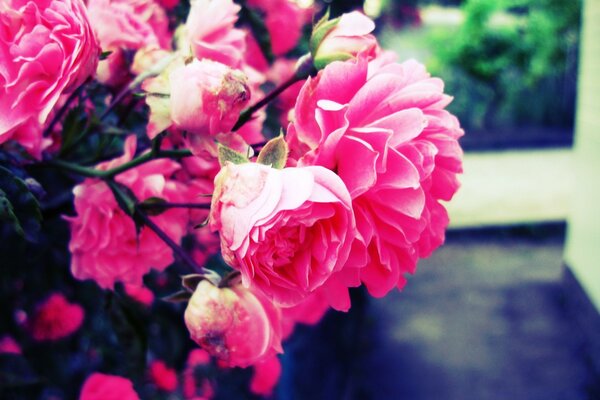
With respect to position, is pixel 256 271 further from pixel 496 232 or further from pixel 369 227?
pixel 496 232

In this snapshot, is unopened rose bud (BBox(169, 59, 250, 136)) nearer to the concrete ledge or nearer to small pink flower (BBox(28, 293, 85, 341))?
small pink flower (BBox(28, 293, 85, 341))

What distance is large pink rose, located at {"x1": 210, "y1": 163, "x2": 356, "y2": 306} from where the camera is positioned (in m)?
0.48

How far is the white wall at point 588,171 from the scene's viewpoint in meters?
3.17

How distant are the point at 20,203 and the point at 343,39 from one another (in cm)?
34

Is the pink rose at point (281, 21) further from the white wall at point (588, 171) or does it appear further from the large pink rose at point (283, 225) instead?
the white wall at point (588, 171)

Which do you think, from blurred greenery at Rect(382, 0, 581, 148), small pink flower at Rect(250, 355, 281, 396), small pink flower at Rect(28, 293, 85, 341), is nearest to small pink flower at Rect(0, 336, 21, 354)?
small pink flower at Rect(28, 293, 85, 341)

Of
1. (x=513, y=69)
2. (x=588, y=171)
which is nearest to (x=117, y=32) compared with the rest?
(x=588, y=171)

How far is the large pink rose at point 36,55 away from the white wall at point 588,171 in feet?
9.77

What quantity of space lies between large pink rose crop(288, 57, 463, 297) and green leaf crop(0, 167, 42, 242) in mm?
257

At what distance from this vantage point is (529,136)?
8.37 meters

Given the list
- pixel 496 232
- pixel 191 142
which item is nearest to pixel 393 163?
pixel 191 142

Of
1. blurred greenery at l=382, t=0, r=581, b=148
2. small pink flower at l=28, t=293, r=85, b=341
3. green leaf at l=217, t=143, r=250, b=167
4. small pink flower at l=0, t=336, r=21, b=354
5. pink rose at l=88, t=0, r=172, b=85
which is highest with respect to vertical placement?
pink rose at l=88, t=0, r=172, b=85

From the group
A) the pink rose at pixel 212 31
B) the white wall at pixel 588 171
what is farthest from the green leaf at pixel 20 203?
the white wall at pixel 588 171

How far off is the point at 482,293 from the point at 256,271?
3993mm
